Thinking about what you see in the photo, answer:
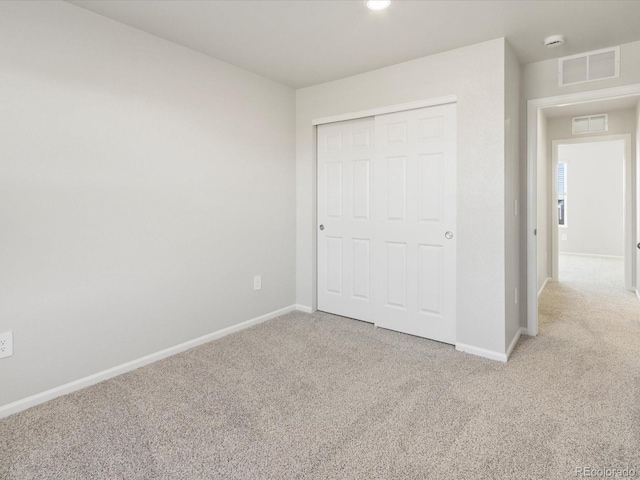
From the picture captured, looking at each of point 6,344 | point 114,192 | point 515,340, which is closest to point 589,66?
point 515,340

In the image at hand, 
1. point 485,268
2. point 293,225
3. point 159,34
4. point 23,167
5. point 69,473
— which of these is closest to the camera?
point 69,473

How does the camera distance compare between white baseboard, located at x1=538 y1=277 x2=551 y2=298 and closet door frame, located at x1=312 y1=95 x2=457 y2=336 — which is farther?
white baseboard, located at x1=538 y1=277 x2=551 y2=298

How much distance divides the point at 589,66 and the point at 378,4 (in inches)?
74.0

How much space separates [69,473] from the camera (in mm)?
1555

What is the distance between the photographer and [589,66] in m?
Answer: 2.85

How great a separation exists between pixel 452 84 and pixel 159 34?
2.18 m

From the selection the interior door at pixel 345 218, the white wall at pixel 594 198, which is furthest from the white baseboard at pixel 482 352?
the white wall at pixel 594 198

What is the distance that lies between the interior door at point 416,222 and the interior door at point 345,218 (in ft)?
0.56

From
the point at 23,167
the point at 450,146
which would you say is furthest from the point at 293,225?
the point at 23,167

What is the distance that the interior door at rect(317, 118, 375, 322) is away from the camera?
11.5 ft

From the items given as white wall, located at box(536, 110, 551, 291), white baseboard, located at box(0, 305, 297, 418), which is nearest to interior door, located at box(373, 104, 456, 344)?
white baseboard, located at box(0, 305, 297, 418)

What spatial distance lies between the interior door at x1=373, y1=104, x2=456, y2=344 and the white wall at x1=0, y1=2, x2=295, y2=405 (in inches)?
46.1

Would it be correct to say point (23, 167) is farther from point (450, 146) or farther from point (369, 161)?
point (450, 146)

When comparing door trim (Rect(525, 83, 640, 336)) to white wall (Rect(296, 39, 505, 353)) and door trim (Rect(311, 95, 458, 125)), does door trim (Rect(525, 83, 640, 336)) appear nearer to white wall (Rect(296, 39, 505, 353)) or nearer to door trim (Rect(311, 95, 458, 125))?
white wall (Rect(296, 39, 505, 353))
